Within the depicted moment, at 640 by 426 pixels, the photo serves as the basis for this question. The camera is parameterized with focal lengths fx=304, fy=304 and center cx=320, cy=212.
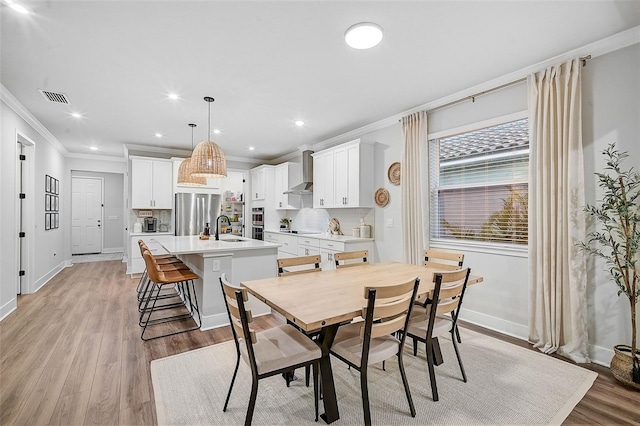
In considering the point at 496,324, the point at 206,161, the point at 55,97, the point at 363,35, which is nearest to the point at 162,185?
the point at 55,97

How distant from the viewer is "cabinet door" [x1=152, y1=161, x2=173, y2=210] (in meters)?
6.29

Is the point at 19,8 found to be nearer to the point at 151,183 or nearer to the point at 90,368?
→ the point at 90,368

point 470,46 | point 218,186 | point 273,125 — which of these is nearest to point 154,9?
point 470,46

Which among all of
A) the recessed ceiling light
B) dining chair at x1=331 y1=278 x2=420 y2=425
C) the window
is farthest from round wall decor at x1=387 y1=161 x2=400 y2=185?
the recessed ceiling light

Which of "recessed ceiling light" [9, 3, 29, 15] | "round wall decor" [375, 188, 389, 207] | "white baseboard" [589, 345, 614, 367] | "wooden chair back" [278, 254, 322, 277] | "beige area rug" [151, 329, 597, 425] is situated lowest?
"beige area rug" [151, 329, 597, 425]

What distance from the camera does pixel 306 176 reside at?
5.95m

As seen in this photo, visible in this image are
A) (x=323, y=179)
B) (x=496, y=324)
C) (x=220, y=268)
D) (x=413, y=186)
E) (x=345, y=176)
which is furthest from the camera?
(x=323, y=179)

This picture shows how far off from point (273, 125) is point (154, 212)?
3.69 meters

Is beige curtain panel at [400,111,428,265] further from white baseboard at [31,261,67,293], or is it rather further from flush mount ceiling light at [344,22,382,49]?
white baseboard at [31,261,67,293]

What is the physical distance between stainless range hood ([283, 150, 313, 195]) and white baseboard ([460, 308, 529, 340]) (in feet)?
11.1

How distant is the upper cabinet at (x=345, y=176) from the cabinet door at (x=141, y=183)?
11.4 ft

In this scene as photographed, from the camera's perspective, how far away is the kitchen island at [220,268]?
337cm

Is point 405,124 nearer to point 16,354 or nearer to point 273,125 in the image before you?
point 273,125

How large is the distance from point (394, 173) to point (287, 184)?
9.15 ft
